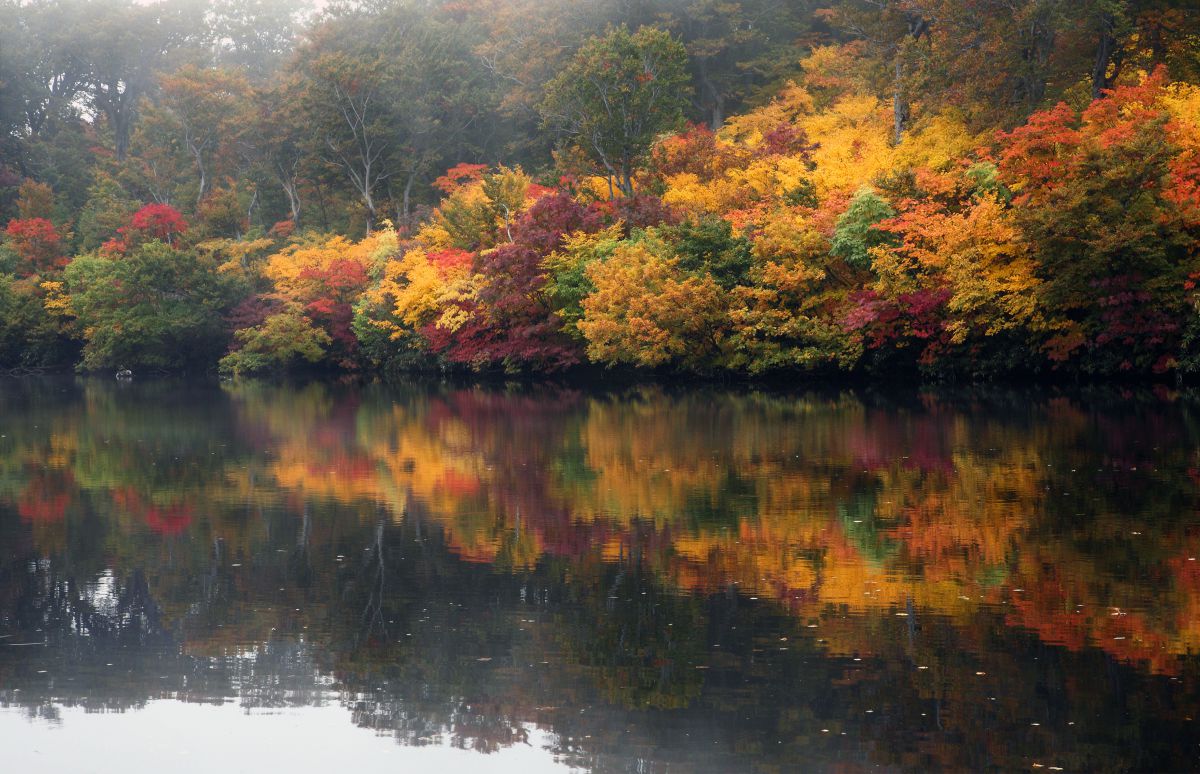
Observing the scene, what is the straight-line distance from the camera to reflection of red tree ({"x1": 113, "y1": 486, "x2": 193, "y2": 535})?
37.3 ft

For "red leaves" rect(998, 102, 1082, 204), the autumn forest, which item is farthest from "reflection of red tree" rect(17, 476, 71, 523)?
"red leaves" rect(998, 102, 1082, 204)

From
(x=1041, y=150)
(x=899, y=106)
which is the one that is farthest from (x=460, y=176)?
(x=1041, y=150)

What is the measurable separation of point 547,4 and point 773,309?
24.8 m

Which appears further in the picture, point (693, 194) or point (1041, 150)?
point (693, 194)

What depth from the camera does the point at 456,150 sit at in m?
56.2

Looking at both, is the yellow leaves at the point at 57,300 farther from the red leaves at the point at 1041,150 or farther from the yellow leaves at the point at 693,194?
the red leaves at the point at 1041,150

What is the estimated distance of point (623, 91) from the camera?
132 ft

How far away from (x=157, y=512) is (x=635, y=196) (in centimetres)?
2704

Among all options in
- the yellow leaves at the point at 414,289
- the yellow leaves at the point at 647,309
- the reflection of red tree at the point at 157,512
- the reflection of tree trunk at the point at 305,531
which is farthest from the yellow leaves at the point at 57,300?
the reflection of tree trunk at the point at 305,531

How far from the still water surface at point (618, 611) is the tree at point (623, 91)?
25996 millimetres

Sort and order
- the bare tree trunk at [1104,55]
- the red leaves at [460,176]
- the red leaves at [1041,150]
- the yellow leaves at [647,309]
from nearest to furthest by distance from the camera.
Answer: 1. the red leaves at [1041,150]
2. the bare tree trunk at [1104,55]
3. the yellow leaves at [647,309]
4. the red leaves at [460,176]

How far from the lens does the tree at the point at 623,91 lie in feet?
132

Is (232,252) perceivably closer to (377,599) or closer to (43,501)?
(43,501)

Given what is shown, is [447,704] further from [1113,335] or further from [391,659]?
[1113,335]
